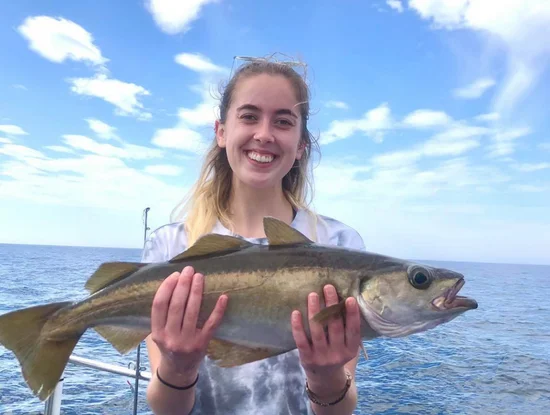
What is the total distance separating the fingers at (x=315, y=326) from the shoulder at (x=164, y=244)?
1.60 metres

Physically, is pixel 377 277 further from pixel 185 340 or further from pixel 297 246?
pixel 185 340

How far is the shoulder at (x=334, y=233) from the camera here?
4.30 metres

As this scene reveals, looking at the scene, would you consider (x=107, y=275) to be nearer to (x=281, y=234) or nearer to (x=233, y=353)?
(x=233, y=353)

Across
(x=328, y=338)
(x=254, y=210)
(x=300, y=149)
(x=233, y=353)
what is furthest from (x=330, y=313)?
(x=300, y=149)

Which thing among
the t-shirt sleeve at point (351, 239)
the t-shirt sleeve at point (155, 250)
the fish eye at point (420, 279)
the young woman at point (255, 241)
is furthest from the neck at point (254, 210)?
the fish eye at point (420, 279)

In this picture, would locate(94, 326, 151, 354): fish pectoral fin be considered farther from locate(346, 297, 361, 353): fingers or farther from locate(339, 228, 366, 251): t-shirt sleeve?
locate(339, 228, 366, 251): t-shirt sleeve

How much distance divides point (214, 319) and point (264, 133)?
1.64 metres

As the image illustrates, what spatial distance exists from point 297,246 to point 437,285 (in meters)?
0.93

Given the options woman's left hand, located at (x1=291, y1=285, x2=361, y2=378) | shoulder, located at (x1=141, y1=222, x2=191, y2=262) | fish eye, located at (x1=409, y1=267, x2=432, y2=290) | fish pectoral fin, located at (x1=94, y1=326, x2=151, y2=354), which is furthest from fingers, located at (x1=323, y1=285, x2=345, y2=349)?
shoulder, located at (x1=141, y1=222, x2=191, y2=262)

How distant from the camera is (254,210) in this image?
445cm

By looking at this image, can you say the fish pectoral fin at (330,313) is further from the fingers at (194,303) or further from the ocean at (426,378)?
the ocean at (426,378)

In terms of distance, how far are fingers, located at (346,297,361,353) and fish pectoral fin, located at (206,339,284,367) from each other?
468 mm

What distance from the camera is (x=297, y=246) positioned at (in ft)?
10.5

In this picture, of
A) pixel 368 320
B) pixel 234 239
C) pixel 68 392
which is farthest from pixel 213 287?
pixel 68 392
